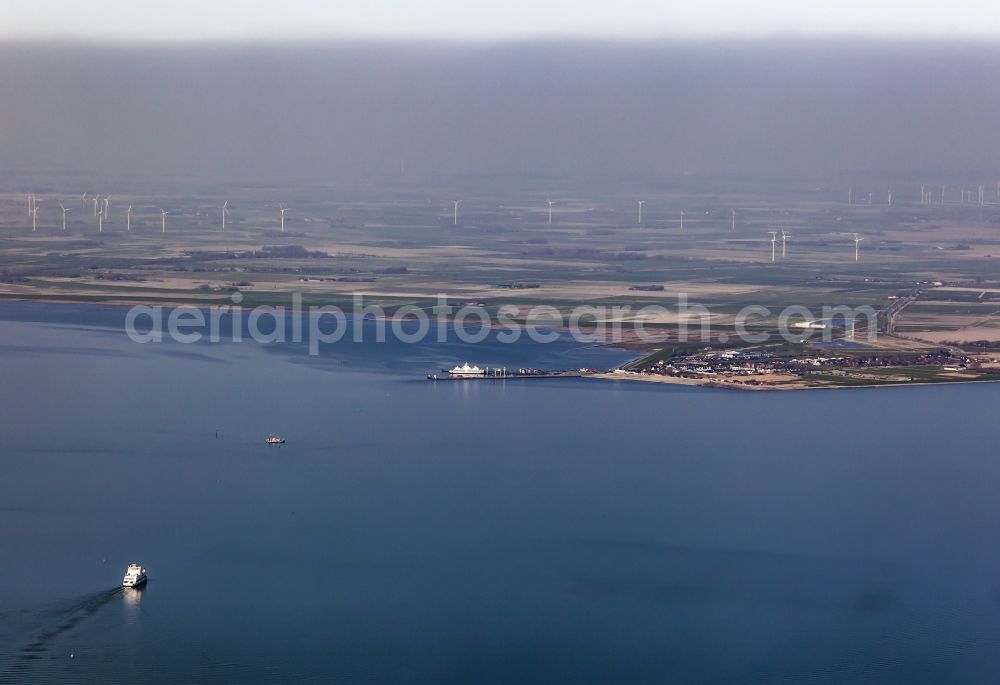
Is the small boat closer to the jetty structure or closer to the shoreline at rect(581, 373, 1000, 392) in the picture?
the jetty structure

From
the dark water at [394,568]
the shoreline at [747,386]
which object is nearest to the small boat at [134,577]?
the dark water at [394,568]

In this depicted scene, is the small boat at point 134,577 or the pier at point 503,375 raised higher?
the pier at point 503,375

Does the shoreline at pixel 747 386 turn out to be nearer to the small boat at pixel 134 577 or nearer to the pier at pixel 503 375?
the pier at pixel 503 375

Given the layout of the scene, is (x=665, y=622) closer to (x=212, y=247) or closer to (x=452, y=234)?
(x=212, y=247)

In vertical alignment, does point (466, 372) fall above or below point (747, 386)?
above

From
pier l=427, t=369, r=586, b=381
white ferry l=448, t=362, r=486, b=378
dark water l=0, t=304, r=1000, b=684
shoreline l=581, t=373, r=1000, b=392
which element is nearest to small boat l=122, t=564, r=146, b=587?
dark water l=0, t=304, r=1000, b=684

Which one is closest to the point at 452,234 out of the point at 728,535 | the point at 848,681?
the point at 728,535

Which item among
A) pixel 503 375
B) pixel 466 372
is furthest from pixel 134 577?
pixel 503 375

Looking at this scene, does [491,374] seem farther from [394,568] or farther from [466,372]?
[394,568]

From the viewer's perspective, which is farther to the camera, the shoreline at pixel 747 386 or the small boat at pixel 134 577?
the shoreline at pixel 747 386
